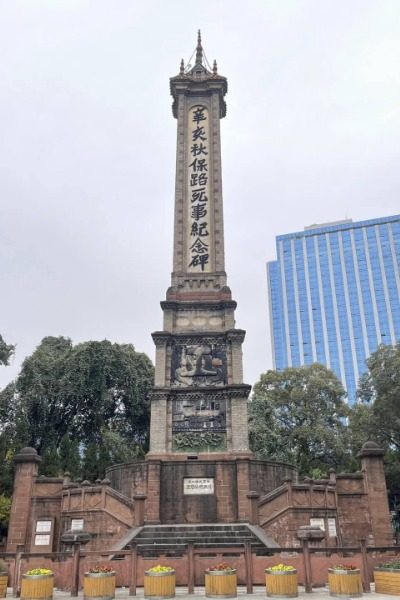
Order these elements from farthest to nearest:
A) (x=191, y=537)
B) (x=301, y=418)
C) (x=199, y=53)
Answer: (x=301, y=418) < (x=199, y=53) < (x=191, y=537)

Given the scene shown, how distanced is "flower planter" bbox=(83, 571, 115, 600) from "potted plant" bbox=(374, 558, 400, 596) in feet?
19.5

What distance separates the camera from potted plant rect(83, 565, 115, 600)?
36.4 feet

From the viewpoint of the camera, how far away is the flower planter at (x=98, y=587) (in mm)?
11086

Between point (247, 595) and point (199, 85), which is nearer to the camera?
point (247, 595)

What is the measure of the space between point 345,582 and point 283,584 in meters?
1.30

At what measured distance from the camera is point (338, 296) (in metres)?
79.9

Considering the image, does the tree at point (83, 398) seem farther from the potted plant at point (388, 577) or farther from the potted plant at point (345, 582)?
the potted plant at point (345, 582)

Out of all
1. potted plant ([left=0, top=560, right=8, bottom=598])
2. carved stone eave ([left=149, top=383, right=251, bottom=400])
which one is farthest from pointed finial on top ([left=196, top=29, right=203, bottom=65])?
potted plant ([left=0, top=560, right=8, bottom=598])

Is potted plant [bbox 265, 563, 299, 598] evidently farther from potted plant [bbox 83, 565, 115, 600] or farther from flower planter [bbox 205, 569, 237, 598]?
potted plant [bbox 83, 565, 115, 600]

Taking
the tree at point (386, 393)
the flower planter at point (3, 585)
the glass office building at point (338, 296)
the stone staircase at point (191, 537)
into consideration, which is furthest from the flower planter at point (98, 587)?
the glass office building at point (338, 296)

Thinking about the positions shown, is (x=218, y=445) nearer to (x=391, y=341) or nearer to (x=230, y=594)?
(x=230, y=594)

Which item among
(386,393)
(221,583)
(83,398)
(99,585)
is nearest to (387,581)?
(221,583)

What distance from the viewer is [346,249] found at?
81812 millimetres

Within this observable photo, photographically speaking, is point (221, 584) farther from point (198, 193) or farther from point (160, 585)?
point (198, 193)
